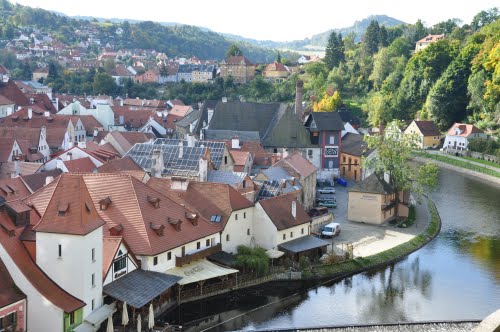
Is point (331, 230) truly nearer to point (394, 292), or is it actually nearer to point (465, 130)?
point (394, 292)

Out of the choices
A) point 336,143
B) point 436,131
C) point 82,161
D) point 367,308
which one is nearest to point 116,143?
point 82,161

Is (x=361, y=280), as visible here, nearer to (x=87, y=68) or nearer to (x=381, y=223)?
(x=381, y=223)

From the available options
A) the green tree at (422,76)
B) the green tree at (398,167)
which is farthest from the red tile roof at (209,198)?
the green tree at (422,76)

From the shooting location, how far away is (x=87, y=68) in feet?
488

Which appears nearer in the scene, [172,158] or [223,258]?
[223,258]

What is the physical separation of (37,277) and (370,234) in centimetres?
2594

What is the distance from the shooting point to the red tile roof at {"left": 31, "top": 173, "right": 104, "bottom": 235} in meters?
27.0

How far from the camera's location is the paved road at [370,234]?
43812mm

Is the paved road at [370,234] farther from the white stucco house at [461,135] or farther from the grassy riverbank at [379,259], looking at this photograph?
the white stucco house at [461,135]

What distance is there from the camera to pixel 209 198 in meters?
39.4

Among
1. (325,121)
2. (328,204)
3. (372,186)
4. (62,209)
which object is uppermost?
(325,121)

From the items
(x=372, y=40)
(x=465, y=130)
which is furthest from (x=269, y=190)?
(x=372, y=40)

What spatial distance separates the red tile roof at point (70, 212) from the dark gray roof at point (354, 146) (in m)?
41.4

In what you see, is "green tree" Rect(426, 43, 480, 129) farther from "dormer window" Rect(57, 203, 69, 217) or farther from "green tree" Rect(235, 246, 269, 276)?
"dormer window" Rect(57, 203, 69, 217)
